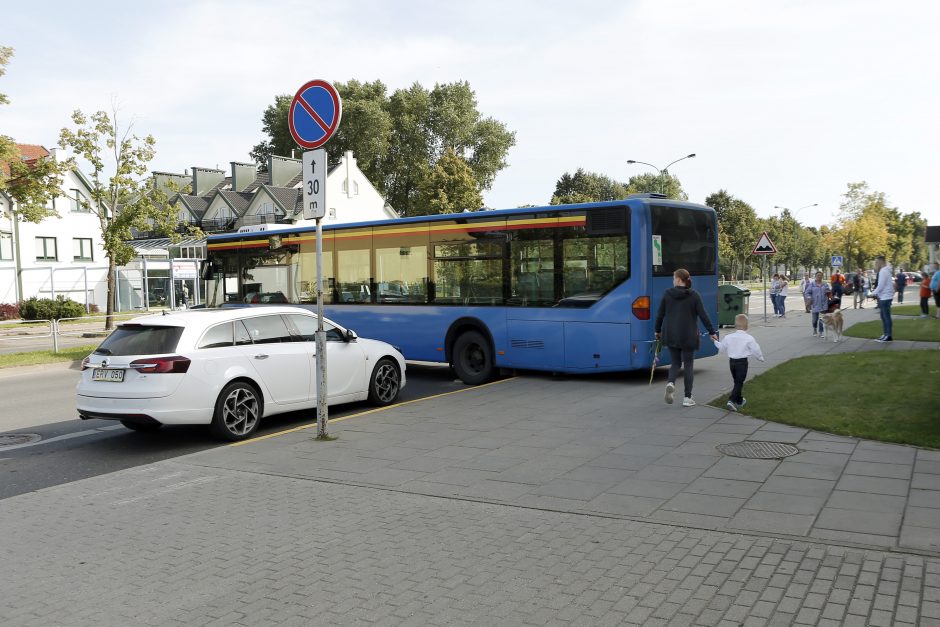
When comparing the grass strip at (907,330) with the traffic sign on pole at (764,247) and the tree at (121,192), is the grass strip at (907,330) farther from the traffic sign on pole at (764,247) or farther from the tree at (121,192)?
the tree at (121,192)

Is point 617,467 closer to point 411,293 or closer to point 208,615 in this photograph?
point 208,615

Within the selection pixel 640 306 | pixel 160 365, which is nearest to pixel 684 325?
pixel 640 306

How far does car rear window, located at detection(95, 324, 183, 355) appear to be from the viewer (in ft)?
27.1

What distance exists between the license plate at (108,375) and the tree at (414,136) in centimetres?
5788

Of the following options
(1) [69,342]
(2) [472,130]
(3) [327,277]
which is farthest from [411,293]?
(2) [472,130]

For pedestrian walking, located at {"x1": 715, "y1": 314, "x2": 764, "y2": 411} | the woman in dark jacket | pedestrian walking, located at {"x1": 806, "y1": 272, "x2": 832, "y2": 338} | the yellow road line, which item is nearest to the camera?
the yellow road line

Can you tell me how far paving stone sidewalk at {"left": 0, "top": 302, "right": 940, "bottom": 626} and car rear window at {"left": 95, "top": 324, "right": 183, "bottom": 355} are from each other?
1.29 m

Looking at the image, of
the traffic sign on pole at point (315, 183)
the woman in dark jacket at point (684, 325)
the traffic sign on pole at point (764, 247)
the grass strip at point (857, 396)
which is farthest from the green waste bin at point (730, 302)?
the traffic sign on pole at point (315, 183)

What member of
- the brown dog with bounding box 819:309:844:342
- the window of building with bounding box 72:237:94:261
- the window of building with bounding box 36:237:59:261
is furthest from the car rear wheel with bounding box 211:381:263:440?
the window of building with bounding box 72:237:94:261

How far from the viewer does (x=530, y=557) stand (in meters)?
4.68

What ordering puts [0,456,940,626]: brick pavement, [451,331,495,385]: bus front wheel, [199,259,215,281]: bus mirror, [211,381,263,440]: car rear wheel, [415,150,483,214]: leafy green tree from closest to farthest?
[0,456,940,626]: brick pavement → [211,381,263,440]: car rear wheel → [451,331,495,385]: bus front wheel → [199,259,215,281]: bus mirror → [415,150,483,214]: leafy green tree

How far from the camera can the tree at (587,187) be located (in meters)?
96.1

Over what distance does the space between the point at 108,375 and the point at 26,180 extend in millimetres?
15247

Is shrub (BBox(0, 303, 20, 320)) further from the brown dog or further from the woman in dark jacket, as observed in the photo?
the woman in dark jacket
